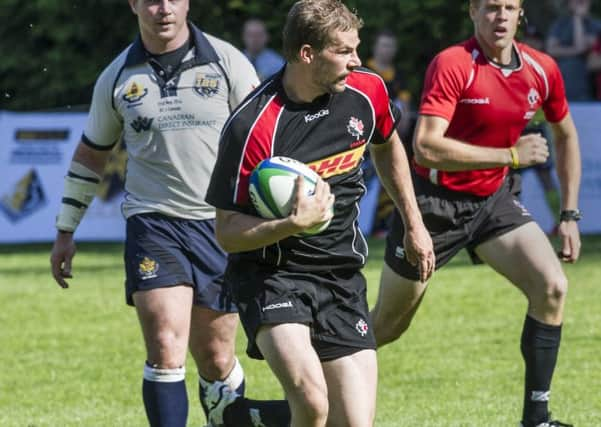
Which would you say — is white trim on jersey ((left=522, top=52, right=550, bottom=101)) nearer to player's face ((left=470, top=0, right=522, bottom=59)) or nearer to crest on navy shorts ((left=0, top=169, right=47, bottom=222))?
player's face ((left=470, top=0, right=522, bottom=59))

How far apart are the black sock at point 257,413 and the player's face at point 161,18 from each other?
1811 millimetres

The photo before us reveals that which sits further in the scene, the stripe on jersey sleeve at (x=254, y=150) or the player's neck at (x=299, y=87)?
the player's neck at (x=299, y=87)

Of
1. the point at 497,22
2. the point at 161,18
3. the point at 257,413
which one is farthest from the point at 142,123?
the point at 497,22

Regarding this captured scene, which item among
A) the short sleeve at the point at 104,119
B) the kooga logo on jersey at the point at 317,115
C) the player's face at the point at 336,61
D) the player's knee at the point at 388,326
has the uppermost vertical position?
the player's face at the point at 336,61

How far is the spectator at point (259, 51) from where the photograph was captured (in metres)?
15.9

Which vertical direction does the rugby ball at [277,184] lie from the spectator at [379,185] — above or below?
above

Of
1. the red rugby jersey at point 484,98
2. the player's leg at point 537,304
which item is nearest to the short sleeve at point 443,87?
the red rugby jersey at point 484,98

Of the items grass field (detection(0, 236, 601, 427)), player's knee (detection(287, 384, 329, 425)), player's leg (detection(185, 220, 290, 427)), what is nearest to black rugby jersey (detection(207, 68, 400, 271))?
player's knee (detection(287, 384, 329, 425))

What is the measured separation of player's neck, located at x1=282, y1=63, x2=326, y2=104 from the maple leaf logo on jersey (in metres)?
0.18

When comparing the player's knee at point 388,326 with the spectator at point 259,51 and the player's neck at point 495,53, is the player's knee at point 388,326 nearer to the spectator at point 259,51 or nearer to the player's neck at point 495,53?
the player's neck at point 495,53

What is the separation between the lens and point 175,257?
6727mm

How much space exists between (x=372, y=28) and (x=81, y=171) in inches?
488

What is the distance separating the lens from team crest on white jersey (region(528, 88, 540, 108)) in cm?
750

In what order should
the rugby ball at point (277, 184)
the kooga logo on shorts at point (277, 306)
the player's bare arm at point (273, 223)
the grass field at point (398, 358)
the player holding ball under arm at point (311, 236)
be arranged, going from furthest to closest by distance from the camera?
the grass field at point (398, 358) → the kooga logo on shorts at point (277, 306) → the player holding ball under arm at point (311, 236) → the rugby ball at point (277, 184) → the player's bare arm at point (273, 223)
